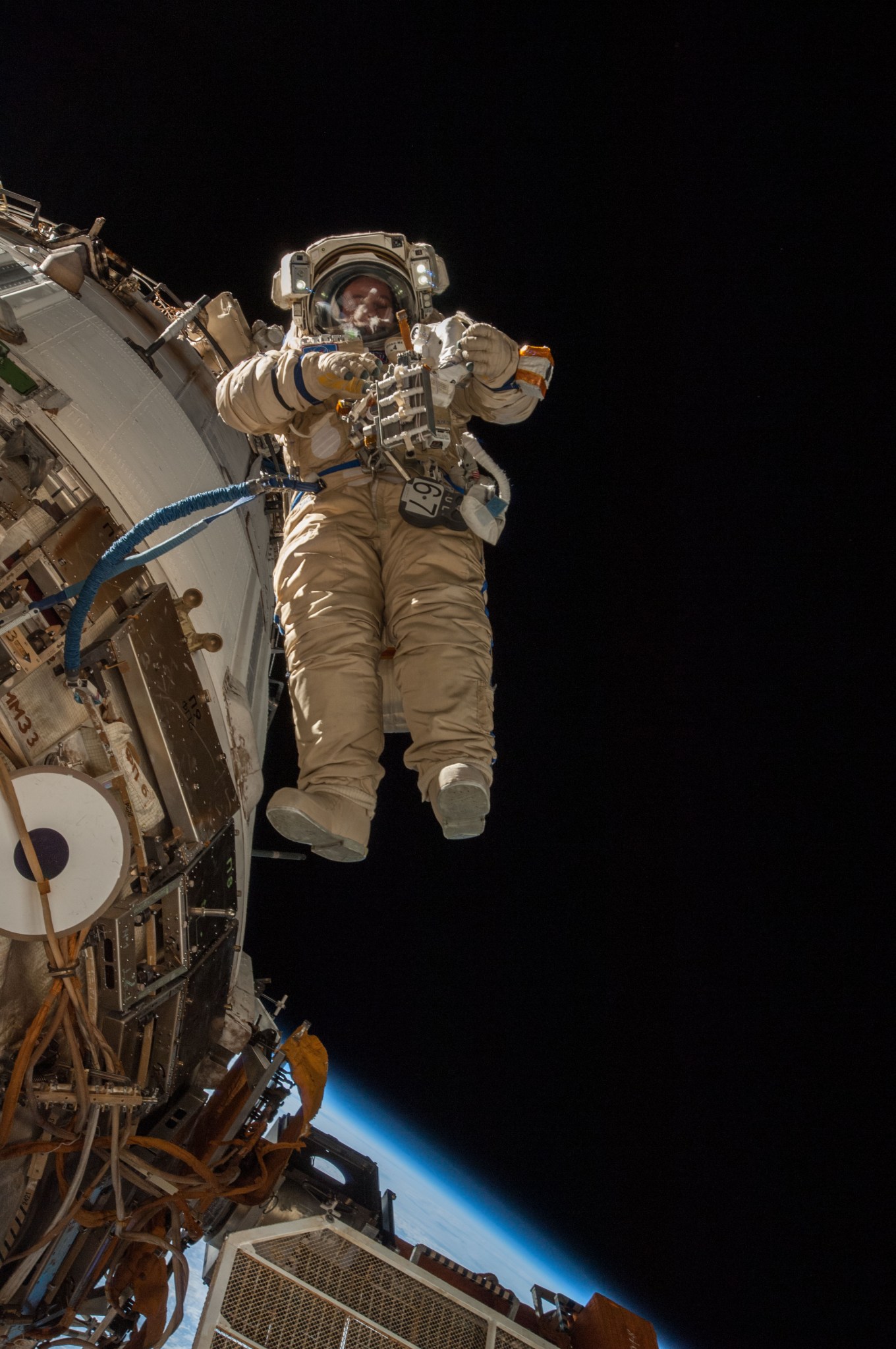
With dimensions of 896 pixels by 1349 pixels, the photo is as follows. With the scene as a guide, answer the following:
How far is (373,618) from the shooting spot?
2.65m

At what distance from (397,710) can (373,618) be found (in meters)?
0.36

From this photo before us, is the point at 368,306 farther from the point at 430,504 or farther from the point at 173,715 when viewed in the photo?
the point at 173,715

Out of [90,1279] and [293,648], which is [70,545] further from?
[90,1279]

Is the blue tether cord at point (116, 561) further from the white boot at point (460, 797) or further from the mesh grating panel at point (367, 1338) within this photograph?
the mesh grating panel at point (367, 1338)

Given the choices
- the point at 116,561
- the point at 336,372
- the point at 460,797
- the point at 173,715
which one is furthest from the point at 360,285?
the point at 460,797

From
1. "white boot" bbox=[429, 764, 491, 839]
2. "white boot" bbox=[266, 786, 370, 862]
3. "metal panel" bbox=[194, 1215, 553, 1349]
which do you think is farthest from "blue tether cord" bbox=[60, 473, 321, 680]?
"metal panel" bbox=[194, 1215, 553, 1349]

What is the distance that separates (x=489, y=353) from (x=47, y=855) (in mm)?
1884

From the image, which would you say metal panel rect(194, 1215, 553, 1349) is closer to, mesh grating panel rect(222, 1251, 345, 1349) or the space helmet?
mesh grating panel rect(222, 1251, 345, 1349)

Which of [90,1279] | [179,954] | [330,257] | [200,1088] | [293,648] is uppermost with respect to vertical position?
[330,257]

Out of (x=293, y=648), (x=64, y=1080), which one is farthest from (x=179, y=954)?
(x=293, y=648)

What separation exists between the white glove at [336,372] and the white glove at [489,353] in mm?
302

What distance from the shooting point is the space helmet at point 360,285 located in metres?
3.00

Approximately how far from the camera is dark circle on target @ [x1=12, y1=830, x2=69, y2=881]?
1.81 m

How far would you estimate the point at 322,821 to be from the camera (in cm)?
224
